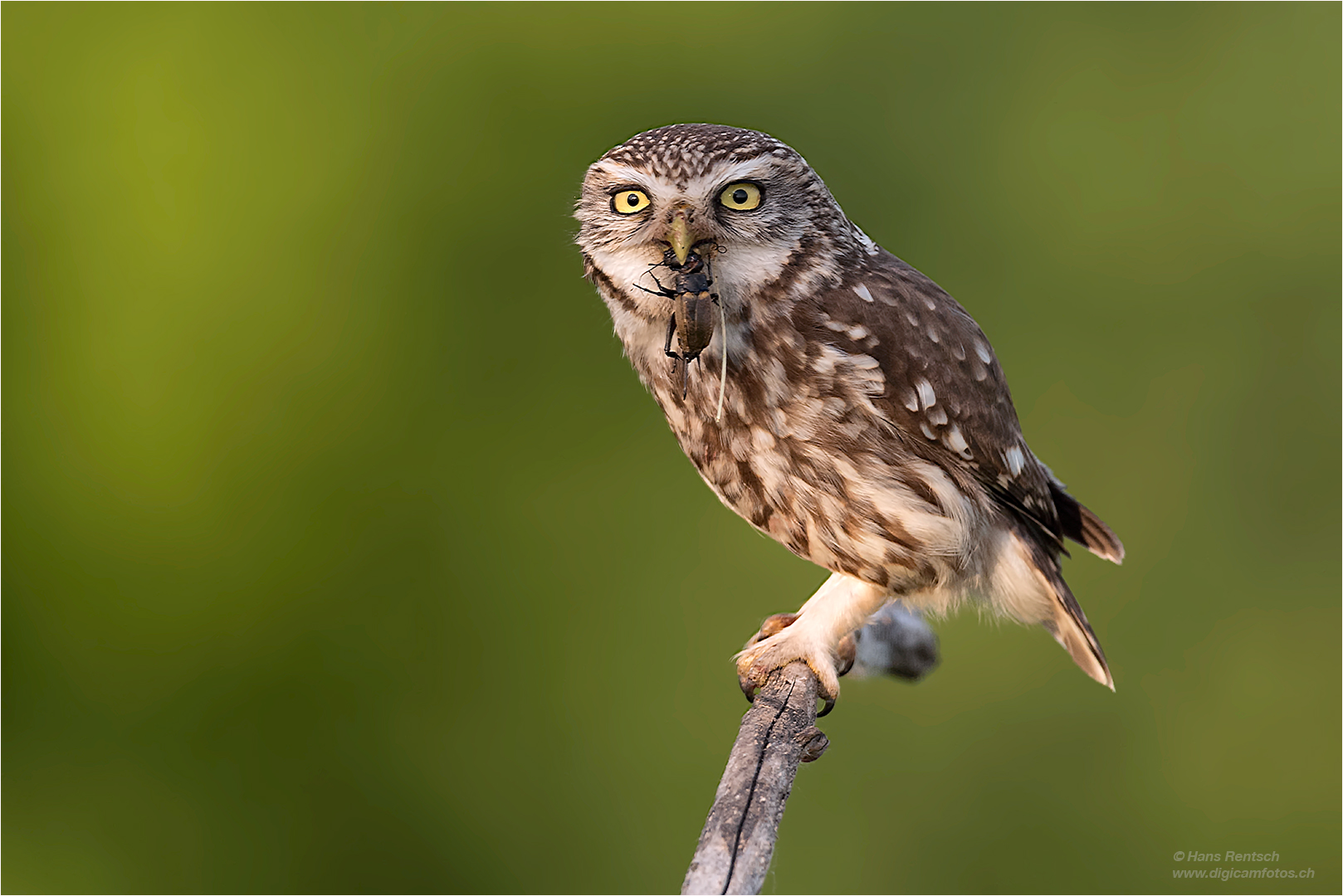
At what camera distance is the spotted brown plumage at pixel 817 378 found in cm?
141

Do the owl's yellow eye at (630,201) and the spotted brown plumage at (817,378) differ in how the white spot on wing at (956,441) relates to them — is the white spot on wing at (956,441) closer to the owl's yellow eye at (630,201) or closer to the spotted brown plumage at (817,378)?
the spotted brown plumage at (817,378)

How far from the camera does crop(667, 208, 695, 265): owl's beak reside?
1.33 m

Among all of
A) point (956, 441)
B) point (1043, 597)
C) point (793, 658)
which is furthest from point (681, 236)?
point (1043, 597)

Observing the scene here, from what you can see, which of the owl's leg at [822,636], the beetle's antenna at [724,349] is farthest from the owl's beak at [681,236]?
the owl's leg at [822,636]

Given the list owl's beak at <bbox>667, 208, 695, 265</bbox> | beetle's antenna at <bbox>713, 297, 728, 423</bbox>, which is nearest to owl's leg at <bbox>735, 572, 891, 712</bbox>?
beetle's antenna at <bbox>713, 297, 728, 423</bbox>

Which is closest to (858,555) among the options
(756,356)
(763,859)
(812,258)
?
(756,356)

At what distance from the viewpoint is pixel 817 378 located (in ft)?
5.11

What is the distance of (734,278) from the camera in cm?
148

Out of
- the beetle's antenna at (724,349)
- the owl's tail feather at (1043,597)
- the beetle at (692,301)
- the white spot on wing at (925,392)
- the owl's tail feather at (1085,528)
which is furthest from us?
the owl's tail feather at (1085,528)

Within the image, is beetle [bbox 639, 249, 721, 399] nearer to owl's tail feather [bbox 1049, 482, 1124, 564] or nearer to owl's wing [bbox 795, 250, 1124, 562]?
owl's wing [bbox 795, 250, 1124, 562]

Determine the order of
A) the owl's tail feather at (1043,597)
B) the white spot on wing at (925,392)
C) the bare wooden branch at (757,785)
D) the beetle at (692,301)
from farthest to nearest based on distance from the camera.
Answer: the owl's tail feather at (1043,597)
the white spot on wing at (925,392)
the beetle at (692,301)
the bare wooden branch at (757,785)

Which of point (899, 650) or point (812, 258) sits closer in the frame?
point (812, 258)

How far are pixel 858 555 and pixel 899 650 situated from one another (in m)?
0.58

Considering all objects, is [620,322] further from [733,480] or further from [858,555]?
[858,555]
